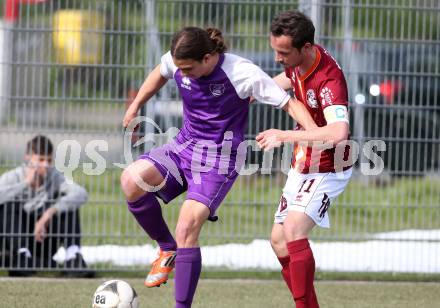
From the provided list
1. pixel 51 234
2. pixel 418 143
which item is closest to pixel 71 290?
pixel 51 234

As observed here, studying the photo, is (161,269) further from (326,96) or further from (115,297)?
(326,96)

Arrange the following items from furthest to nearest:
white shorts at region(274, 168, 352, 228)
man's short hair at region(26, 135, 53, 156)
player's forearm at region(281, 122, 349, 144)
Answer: man's short hair at region(26, 135, 53, 156), white shorts at region(274, 168, 352, 228), player's forearm at region(281, 122, 349, 144)

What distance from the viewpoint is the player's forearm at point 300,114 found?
650 centimetres

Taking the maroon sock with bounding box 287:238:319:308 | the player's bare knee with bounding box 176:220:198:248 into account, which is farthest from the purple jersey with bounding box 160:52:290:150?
the maroon sock with bounding box 287:238:319:308

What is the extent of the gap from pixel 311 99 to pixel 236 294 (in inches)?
90.5

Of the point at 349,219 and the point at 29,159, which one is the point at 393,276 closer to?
the point at 349,219

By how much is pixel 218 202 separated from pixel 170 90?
2638mm

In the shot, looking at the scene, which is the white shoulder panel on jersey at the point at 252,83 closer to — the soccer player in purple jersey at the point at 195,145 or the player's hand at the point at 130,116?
the soccer player in purple jersey at the point at 195,145

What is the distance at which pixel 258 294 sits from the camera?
8531 millimetres

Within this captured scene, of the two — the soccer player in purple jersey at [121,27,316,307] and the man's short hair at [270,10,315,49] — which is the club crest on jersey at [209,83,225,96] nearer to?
the soccer player in purple jersey at [121,27,316,307]

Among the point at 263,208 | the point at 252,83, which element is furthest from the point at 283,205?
the point at 263,208

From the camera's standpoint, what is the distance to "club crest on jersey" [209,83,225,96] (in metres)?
6.84

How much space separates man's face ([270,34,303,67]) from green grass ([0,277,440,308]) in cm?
208

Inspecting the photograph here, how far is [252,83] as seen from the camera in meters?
6.73
